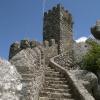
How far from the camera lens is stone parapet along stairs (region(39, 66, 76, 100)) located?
1117cm

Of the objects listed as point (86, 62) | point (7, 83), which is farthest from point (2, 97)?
point (86, 62)

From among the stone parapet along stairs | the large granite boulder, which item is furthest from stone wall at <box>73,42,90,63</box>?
the stone parapet along stairs

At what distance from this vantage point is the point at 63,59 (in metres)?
20.6

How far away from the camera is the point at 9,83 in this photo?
3031 mm

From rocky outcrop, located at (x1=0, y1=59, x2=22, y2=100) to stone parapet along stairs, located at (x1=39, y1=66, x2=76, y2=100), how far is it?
768 centimetres

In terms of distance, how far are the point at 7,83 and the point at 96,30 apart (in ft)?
52.6

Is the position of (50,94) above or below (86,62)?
below

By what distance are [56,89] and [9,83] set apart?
9024 millimetres

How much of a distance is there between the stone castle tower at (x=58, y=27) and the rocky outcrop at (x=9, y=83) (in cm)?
2543

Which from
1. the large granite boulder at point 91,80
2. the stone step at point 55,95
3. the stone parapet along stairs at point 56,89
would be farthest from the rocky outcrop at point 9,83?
the large granite boulder at point 91,80

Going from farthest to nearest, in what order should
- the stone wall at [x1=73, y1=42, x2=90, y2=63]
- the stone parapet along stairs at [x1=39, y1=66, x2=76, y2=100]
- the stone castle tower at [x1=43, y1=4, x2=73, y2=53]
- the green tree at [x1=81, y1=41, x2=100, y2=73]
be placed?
the stone castle tower at [x1=43, y1=4, x2=73, y2=53] < the stone wall at [x1=73, y1=42, x2=90, y2=63] < the green tree at [x1=81, y1=41, x2=100, y2=73] < the stone parapet along stairs at [x1=39, y1=66, x2=76, y2=100]

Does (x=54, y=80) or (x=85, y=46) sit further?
(x=85, y=46)

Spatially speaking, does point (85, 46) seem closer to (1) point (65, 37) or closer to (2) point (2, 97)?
(1) point (65, 37)

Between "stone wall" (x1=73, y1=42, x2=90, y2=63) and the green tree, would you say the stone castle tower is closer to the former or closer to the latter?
"stone wall" (x1=73, y1=42, x2=90, y2=63)
